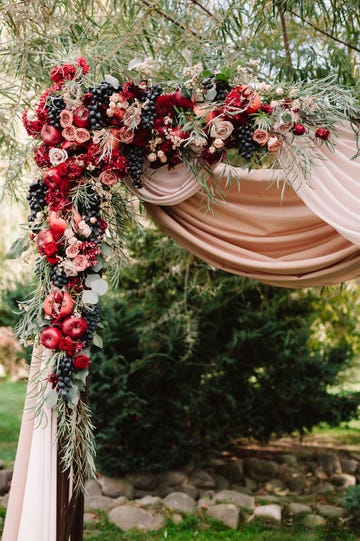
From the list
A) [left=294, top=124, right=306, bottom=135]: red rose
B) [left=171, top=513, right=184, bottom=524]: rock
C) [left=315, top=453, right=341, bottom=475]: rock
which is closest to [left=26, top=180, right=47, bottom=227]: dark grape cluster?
[left=294, top=124, right=306, bottom=135]: red rose

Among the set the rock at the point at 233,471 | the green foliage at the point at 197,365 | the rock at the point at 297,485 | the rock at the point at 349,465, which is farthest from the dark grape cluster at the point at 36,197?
the rock at the point at 349,465

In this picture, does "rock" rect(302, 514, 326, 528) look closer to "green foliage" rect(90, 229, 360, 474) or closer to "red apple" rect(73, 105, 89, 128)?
"green foliage" rect(90, 229, 360, 474)

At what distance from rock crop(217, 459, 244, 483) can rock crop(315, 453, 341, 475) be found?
2.49ft

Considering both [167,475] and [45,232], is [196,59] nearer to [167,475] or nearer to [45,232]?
[45,232]

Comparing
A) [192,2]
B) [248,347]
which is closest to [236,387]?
[248,347]

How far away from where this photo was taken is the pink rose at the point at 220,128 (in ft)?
7.22

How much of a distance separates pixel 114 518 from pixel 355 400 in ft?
7.67

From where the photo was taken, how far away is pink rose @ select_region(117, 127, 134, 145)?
2248 mm

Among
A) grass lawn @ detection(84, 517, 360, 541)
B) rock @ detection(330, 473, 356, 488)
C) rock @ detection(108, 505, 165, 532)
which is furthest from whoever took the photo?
rock @ detection(330, 473, 356, 488)

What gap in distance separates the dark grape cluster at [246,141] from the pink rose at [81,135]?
57cm

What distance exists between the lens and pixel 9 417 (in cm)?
639

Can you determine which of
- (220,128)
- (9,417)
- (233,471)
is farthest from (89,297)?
(9,417)

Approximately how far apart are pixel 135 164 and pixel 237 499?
2.85 meters

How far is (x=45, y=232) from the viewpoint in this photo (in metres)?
2.17
